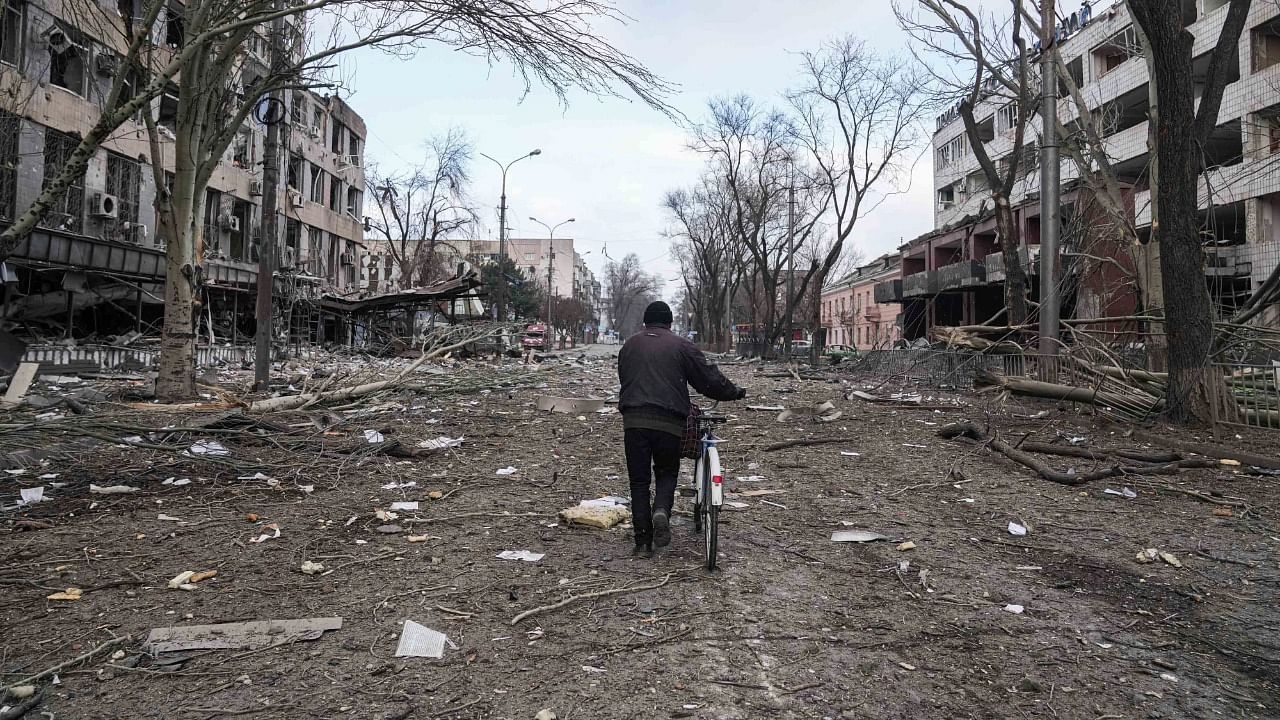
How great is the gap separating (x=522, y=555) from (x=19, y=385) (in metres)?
8.97

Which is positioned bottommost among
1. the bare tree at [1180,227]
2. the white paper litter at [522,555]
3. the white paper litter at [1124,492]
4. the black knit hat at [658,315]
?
the white paper litter at [522,555]

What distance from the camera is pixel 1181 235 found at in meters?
9.94

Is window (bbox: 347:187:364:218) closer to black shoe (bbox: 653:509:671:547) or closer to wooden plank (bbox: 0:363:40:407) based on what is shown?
wooden plank (bbox: 0:363:40:407)

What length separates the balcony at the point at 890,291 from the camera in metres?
43.3

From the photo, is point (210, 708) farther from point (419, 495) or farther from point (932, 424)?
point (932, 424)

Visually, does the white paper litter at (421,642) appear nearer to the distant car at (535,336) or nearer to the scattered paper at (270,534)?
the scattered paper at (270,534)

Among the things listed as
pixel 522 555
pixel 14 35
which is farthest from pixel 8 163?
pixel 522 555

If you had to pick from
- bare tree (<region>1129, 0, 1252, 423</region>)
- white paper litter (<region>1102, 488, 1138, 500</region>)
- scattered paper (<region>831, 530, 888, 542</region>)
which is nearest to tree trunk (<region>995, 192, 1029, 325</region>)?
bare tree (<region>1129, 0, 1252, 423</region>)

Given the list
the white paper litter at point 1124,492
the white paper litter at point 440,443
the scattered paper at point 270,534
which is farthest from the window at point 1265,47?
the scattered paper at point 270,534

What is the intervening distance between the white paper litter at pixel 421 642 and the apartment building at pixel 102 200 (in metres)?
10.3

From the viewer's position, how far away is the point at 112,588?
4.24m

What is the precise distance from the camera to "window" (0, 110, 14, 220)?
13766mm

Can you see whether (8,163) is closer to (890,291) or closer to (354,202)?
(354,202)

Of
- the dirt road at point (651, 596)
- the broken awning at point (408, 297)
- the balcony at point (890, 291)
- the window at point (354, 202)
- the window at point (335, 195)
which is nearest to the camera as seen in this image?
the dirt road at point (651, 596)
